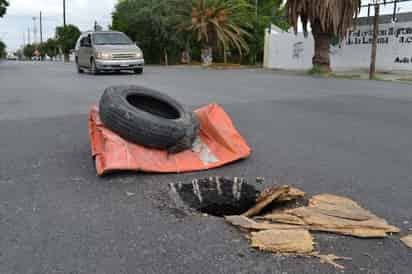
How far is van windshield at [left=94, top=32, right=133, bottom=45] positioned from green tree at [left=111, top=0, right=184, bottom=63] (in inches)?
672

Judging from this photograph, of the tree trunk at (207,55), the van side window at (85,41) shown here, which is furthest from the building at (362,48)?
the van side window at (85,41)

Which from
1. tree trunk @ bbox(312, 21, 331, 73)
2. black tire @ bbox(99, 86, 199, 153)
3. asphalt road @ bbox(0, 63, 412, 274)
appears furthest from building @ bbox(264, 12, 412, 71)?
black tire @ bbox(99, 86, 199, 153)

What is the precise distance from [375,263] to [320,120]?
5.04m

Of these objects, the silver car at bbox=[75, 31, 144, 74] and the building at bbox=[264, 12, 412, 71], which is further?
the building at bbox=[264, 12, 412, 71]

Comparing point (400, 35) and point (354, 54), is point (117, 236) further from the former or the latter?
point (354, 54)

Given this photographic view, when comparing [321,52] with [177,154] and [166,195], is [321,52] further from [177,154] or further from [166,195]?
[166,195]

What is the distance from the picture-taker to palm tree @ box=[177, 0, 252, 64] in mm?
31547

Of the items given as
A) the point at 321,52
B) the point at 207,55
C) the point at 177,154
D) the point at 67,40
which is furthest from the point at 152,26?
the point at 177,154

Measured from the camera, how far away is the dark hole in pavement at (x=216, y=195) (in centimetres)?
366

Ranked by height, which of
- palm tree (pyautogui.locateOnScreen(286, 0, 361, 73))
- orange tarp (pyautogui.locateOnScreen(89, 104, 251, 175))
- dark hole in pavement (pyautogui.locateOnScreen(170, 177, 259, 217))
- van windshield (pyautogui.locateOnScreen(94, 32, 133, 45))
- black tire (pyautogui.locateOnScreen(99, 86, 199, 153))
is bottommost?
dark hole in pavement (pyautogui.locateOnScreen(170, 177, 259, 217))

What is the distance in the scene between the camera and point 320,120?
7438 mm

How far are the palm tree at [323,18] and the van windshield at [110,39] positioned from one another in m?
8.23

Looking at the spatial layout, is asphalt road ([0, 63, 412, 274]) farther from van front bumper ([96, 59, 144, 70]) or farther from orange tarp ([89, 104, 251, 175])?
van front bumper ([96, 59, 144, 70])

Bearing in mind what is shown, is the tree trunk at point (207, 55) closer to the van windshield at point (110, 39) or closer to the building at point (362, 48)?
the building at point (362, 48)
